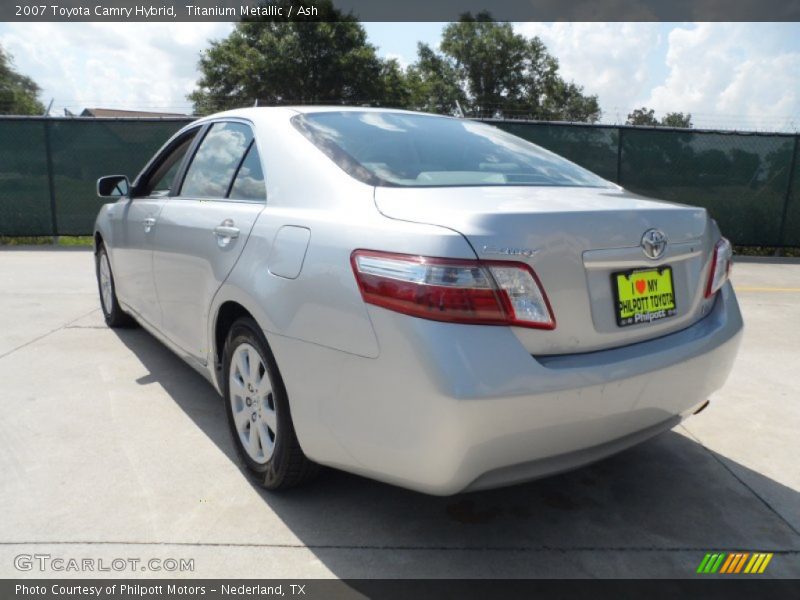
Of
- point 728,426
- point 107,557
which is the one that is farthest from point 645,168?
point 107,557

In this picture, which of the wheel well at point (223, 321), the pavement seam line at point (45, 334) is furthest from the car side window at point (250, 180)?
the pavement seam line at point (45, 334)

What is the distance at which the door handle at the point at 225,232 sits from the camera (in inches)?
106

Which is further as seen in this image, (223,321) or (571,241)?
(223,321)

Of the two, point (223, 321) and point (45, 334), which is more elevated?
point (223, 321)

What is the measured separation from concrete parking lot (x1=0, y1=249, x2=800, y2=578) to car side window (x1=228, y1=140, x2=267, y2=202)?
119cm

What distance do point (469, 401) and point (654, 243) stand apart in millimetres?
904

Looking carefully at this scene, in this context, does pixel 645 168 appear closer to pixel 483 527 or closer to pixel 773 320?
pixel 773 320

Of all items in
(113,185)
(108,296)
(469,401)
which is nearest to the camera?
(469,401)

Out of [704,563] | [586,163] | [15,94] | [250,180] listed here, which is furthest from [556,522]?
[15,94]

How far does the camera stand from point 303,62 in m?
33.8

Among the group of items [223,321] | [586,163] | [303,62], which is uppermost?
[303,62]

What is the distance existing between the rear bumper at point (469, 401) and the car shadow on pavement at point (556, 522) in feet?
1.23

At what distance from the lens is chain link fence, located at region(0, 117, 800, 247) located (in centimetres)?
991

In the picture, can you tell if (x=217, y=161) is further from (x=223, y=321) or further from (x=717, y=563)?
(x=717, y=563)
